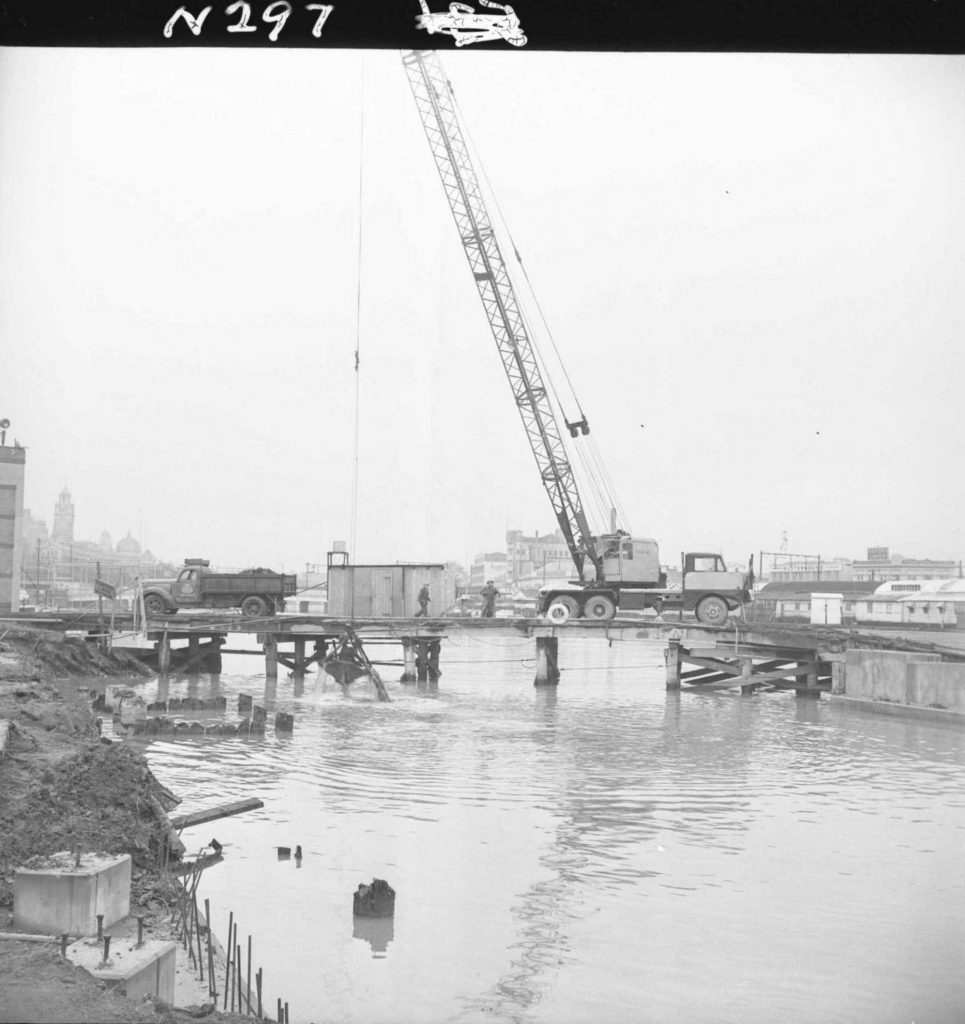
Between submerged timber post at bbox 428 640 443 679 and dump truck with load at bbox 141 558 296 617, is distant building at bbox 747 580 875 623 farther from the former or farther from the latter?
dump truck with load at bbox 141 558 296 617

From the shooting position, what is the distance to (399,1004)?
23.3ft

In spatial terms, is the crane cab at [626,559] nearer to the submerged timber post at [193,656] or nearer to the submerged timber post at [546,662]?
the submerged timber post at [546,662]

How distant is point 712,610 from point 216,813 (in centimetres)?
2021

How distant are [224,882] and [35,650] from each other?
63.6 feet

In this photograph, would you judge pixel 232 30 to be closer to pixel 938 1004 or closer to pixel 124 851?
pixel 124 851

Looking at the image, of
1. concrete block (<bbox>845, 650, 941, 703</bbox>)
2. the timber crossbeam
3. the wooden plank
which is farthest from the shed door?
the wooden plank

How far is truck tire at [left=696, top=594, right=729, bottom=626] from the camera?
96.9ft

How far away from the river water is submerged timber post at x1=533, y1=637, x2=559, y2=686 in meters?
9.32

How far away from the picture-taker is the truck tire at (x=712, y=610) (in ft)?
→ 96.9

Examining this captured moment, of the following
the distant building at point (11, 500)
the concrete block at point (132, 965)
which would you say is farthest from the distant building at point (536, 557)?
the concrete block at point (132, 965)

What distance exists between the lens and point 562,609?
98.2ft

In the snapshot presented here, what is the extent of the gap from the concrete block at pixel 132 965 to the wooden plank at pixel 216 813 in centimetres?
468

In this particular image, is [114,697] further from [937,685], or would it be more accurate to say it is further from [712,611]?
[937,685]

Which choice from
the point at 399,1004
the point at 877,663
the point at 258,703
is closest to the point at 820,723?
the point at 877,663
